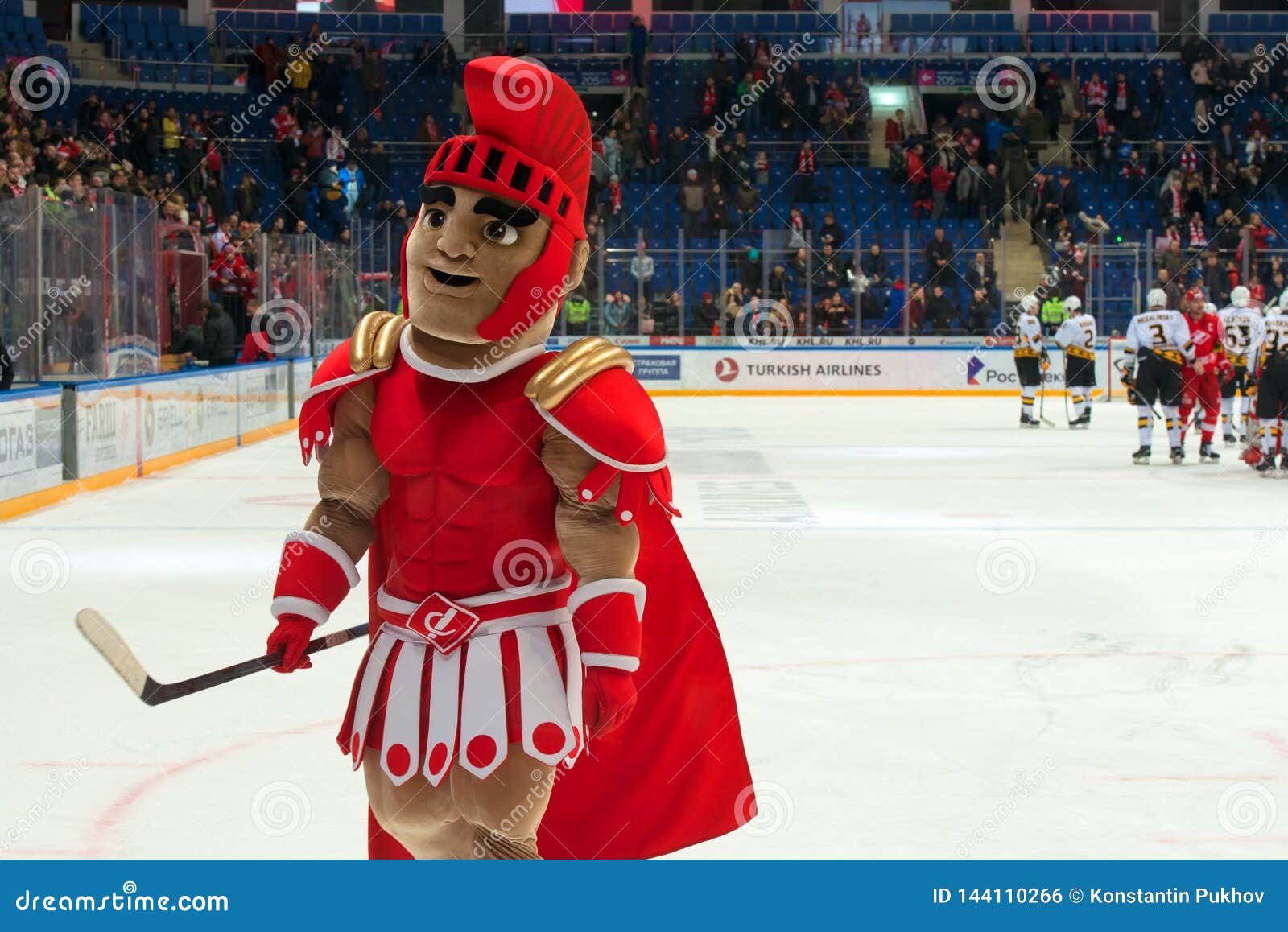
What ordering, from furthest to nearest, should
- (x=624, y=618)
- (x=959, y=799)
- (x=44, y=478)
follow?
(x=44, y=478)
(x=959, y=799)
(x=624, y=618)

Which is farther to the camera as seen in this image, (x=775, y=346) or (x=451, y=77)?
(x=451, y=77)

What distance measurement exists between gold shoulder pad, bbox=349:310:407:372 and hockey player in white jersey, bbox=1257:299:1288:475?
11.6m

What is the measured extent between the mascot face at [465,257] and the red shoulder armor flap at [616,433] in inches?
8.3

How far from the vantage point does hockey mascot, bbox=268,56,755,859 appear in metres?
2.51

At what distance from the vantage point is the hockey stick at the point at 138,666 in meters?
2.49

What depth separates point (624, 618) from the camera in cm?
252

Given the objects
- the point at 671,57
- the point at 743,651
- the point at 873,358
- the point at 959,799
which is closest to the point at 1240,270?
the point at 873,358

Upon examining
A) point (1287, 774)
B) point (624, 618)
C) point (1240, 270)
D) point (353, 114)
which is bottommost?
point (1287, 774)

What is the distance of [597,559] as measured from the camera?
2525 mm

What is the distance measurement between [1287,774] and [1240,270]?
2035 centimetres

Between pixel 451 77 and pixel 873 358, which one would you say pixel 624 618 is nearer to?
pixel 873 358

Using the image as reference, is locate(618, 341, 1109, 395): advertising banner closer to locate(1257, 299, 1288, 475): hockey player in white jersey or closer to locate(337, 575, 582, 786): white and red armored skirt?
locate(1257, 299, 1288, 475): hockey player in white jersey

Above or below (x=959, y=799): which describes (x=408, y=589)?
above

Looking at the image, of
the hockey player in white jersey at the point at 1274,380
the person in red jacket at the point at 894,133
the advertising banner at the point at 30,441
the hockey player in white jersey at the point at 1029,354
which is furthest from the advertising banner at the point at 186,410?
the person in red jacket at the point at 894,133
